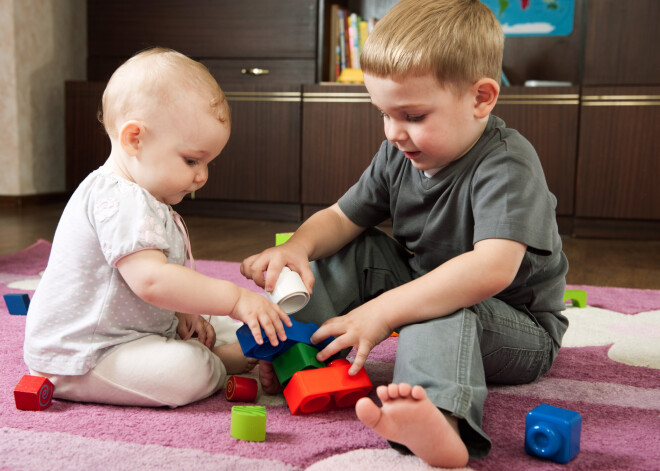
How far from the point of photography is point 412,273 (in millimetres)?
994

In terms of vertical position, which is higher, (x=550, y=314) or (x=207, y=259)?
(x=550, y=314)

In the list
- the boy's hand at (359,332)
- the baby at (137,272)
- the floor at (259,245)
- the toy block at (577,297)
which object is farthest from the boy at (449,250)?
the floor at (259,245)

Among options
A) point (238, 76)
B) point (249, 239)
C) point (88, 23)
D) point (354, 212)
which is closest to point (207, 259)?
point (249, 239)

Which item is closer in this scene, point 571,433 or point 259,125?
point 571,433

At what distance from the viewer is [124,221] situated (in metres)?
0.76

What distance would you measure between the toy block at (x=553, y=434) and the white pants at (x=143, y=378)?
0.36 meters

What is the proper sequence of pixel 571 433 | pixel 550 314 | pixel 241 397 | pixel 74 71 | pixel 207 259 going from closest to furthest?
pixel 571 433 < pixel 241 397 < pixel 550 314 < pixel 207 259 < pixel 74 71

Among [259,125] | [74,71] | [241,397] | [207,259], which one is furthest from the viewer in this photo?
[74,71]

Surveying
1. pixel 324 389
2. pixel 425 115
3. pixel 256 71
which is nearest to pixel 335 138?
pixel 256 71

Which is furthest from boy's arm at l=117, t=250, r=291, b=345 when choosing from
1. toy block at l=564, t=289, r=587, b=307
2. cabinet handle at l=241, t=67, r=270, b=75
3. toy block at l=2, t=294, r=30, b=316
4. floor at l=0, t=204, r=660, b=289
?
cabinet handle at l=241, t=67, r=270, b=75

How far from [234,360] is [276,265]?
159 mm

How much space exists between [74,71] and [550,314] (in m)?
2.78

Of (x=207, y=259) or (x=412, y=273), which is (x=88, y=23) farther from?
(x=412, y=273)

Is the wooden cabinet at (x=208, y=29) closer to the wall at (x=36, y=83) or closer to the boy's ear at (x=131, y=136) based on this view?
the wall at (x=36, y=83)
